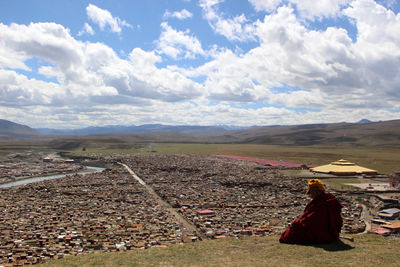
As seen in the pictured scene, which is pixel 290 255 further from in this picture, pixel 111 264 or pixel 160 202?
pixel 160 202

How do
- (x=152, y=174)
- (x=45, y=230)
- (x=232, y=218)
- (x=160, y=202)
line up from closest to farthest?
(x=45, y=230)
(x=232, y=218)
(x=160, y=202)
(x=152, y=174)

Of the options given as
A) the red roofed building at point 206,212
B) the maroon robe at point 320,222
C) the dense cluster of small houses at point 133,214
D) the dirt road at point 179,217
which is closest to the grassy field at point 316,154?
the dense cluster of small houses at point 133,214

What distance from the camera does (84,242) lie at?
1329 centimetres

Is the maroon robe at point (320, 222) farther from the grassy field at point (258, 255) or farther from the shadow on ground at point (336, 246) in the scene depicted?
the grassy field at point (258, 255)

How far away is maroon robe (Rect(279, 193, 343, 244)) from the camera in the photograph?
9.88 meters

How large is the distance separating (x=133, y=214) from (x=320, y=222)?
12.0m

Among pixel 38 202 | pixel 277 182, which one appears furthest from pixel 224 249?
pixel 277 182

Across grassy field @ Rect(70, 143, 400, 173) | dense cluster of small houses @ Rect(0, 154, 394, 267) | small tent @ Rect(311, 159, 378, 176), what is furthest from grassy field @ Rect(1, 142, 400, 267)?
grassy field @ Rect(70, 143, 400, 173)

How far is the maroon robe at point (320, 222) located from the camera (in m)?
9.88

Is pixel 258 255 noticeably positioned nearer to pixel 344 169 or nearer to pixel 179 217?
pixel 179 217

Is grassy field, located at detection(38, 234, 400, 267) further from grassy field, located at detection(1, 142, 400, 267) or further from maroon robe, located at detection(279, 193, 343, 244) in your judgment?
maroon robe, located at detection(279, 193, 343, 244)

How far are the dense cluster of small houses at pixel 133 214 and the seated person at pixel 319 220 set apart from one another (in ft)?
15.1

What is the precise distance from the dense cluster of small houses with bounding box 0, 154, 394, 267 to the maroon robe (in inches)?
182

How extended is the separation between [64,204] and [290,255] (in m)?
17.8
